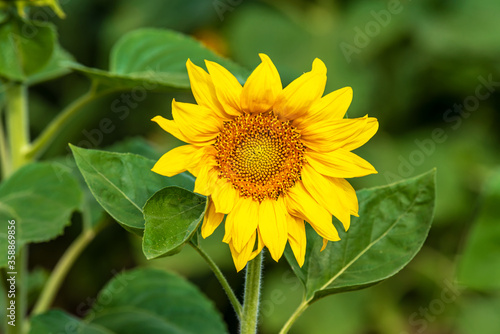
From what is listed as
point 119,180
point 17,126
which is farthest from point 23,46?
point 119,180

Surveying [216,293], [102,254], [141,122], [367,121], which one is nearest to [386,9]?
[141,122]

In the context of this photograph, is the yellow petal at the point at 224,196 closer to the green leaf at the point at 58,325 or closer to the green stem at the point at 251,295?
the green stem at the point at 251,295

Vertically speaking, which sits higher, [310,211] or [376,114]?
[310,211]

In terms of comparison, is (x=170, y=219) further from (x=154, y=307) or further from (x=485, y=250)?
(x=485, y=250)

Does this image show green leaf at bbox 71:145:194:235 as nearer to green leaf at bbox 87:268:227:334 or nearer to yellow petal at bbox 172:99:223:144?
yellow petal at bbox 172:99:223:144

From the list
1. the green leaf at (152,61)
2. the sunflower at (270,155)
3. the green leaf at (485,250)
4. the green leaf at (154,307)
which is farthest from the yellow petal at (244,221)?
the green leaf at (485,250)

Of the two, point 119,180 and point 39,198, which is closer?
point 119,180
